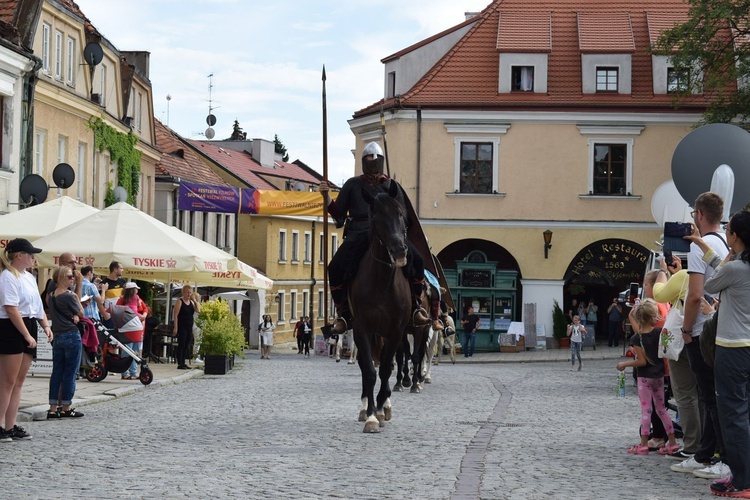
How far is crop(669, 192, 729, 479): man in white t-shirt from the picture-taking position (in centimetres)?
973

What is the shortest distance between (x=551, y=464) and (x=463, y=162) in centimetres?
3558

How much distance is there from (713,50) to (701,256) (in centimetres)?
3033

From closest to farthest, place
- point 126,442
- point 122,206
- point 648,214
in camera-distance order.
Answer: point 126,442
point 122,206
point 648,214

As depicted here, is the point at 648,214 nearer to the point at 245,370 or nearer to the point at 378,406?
the point at 245,370

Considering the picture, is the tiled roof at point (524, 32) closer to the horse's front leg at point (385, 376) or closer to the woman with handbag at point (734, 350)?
the horse's front leg at point (385, 376)

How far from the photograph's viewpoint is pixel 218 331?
26500 millimetres

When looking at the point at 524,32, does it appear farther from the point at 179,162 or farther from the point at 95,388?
the point at 95,388

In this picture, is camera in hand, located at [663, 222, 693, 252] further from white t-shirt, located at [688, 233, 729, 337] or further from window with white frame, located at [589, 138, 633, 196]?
window with white frame, located at [589, 138, 633, 196]

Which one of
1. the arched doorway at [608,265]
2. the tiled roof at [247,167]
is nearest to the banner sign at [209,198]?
the arched doorway at [608,265]

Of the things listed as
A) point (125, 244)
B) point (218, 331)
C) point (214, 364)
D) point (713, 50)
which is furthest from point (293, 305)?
point (125, 244)

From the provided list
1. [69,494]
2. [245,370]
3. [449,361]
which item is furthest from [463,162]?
[69,494]

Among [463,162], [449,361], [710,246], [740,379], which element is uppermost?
[463,162]

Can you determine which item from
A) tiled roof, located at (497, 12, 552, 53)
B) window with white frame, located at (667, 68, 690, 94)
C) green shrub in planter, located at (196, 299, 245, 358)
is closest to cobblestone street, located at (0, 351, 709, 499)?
green shrub in planter, located at (196, 299, 245, 358)

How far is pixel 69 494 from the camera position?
8.44m
